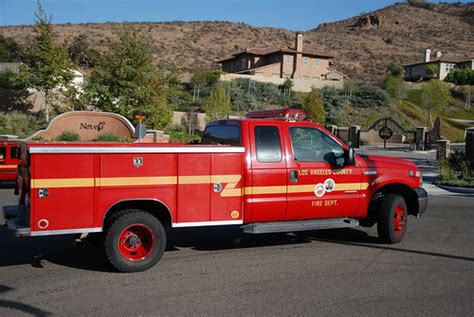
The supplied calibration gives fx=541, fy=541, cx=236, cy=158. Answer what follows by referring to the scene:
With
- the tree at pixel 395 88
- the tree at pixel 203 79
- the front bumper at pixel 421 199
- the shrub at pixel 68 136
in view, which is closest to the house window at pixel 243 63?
the tree at pixel 203 79

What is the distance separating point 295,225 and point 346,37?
411ft

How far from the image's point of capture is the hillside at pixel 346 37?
94.7 meters

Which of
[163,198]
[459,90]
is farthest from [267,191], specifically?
[459,90]

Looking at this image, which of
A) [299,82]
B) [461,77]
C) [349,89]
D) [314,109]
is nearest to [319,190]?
[314,109]

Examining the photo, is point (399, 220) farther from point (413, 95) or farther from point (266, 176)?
point (413, 95)

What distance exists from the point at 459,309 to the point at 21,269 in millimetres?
5551

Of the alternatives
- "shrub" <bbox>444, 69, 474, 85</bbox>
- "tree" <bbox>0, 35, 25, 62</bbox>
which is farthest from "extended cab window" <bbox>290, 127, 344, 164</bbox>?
"shrub" <bbox>444, 69, 474, 85</bbox>

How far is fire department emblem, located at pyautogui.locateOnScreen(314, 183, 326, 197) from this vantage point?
8383mm

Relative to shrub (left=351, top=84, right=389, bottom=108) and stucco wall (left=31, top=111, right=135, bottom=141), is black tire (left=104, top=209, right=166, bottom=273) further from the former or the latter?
shrub (left=351, top=84, right=389, bottom=108)

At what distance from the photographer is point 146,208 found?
7590 mm

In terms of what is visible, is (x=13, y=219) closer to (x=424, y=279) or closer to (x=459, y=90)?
(x=424, y=279)

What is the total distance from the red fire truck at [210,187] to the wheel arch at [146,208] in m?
0.02

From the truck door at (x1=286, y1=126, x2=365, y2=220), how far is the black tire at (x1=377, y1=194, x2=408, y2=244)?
572 mm

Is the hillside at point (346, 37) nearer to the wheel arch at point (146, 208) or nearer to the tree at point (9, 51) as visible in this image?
the tree at point (9, 51)
